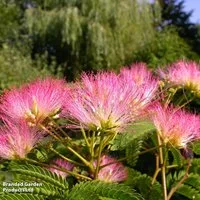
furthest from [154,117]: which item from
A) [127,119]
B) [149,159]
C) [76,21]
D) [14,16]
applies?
[14,16]

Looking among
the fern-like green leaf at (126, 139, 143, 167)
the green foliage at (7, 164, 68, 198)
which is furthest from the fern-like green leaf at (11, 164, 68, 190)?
the fern-like green leaf at (126, 139, 143, 167)

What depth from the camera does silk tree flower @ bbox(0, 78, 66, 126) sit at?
33.4 inches

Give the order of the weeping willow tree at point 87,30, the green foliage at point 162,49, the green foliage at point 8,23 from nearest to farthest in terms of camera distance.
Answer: the green foliage at point 8,23 < the weeping willow tree at point 87,30 < the green foliage at point 162,49

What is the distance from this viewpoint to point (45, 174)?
85 cm

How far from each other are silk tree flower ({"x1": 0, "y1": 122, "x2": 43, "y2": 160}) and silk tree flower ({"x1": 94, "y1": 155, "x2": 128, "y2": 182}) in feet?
0.35

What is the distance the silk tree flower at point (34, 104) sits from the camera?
33.4 inches

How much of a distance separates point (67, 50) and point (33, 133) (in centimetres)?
1317

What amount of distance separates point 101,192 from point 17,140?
17cm

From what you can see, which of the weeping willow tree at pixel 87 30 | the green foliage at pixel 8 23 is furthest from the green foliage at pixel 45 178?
the green foliage at pixel 8 23

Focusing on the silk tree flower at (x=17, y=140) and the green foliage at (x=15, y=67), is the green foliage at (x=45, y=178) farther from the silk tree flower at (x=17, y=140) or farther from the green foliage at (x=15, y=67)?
the green foliage at (x=15, y=67)

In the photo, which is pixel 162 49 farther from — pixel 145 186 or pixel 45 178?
pixel 45 178

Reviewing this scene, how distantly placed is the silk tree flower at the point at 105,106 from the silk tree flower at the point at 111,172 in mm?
94

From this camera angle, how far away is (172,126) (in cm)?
85

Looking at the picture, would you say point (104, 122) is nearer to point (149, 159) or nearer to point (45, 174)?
point (45, 174)
